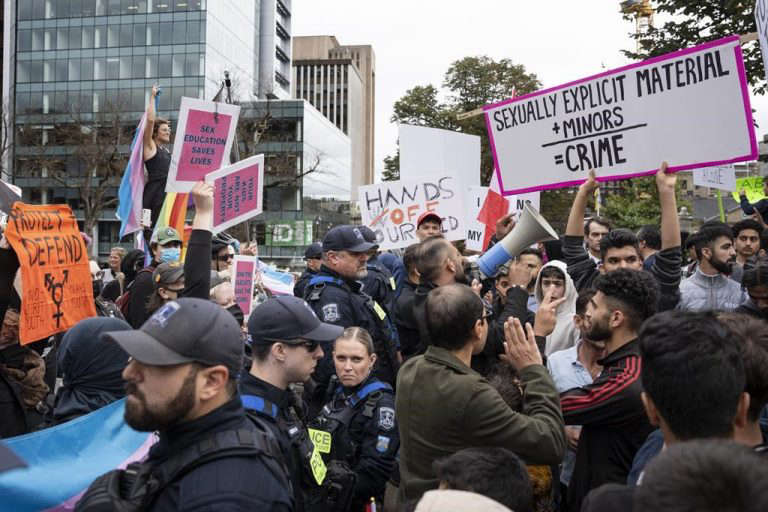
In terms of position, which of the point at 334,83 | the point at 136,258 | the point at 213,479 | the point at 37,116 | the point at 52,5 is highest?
the point at 334,83

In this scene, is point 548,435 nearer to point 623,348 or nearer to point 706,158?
point 623,348

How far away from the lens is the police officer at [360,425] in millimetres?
3932

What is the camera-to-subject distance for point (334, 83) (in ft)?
411

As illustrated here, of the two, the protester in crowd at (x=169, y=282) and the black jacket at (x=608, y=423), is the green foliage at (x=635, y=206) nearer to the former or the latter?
the protester in crowd at (x=169, y=282)

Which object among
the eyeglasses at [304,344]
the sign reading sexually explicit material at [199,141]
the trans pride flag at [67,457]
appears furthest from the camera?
the sign reading sexually explicit material at [199,141]

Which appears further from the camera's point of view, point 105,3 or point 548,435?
point 105,3

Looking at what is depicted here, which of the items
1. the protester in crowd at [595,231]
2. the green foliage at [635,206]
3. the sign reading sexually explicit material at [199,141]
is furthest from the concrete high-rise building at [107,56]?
the sign reading sexually explicit material at [199,141]

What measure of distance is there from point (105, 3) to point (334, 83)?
60444 millimetres

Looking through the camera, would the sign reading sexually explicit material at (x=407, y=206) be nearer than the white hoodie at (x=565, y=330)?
No

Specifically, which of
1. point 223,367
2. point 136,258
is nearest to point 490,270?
point 223,367

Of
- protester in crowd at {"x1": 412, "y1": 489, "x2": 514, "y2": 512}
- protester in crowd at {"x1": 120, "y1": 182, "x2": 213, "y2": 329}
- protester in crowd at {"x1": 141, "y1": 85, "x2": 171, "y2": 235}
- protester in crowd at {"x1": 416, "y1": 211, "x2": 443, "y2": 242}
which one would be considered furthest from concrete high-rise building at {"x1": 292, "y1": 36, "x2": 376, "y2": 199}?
protester in crowd at {"x1": 412, "y1": 489, "x2": 514, "y2": 512}

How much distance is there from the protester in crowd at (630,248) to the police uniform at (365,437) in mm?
1622

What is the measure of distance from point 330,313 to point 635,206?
29.7m

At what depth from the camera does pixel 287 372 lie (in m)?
3.06
